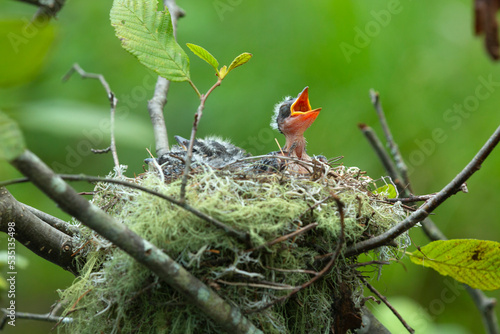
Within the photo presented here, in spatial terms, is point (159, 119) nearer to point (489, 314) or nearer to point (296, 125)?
point (296, 125)

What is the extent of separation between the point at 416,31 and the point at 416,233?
1868 mm

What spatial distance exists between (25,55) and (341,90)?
3.83m

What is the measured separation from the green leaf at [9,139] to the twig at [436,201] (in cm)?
117

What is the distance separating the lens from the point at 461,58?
4422mm

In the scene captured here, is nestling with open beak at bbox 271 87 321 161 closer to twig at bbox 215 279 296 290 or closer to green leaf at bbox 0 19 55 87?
twig at bbox 215 279 296 290

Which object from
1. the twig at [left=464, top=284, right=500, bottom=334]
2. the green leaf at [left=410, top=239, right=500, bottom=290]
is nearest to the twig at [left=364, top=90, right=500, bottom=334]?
the twig at [left=464, top=284, right=500, bottom=334]

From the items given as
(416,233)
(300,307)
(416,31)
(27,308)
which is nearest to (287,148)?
(300,307)

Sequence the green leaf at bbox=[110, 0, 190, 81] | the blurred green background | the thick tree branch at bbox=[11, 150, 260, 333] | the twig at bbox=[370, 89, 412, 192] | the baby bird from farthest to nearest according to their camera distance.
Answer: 1. the blurred green background
2. the twig at bbox=[370, 89, 412, 192]
3. the baby bird
4. the green leaf at bbox=[110, 0, 190, 81]
5. the thick tree branch at bbox=[11, 150, 260, 333]

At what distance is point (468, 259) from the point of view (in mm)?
2045

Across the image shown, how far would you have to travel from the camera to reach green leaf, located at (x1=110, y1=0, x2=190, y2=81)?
1.76 m

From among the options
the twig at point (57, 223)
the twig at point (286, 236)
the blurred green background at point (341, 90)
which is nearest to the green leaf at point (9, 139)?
the twig at point (286, 236)

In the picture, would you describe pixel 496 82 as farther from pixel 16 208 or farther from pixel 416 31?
pixel 16 208

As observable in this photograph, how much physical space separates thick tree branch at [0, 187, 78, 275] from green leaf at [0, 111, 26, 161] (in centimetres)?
123

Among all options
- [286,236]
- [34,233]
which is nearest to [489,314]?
[286,236]
